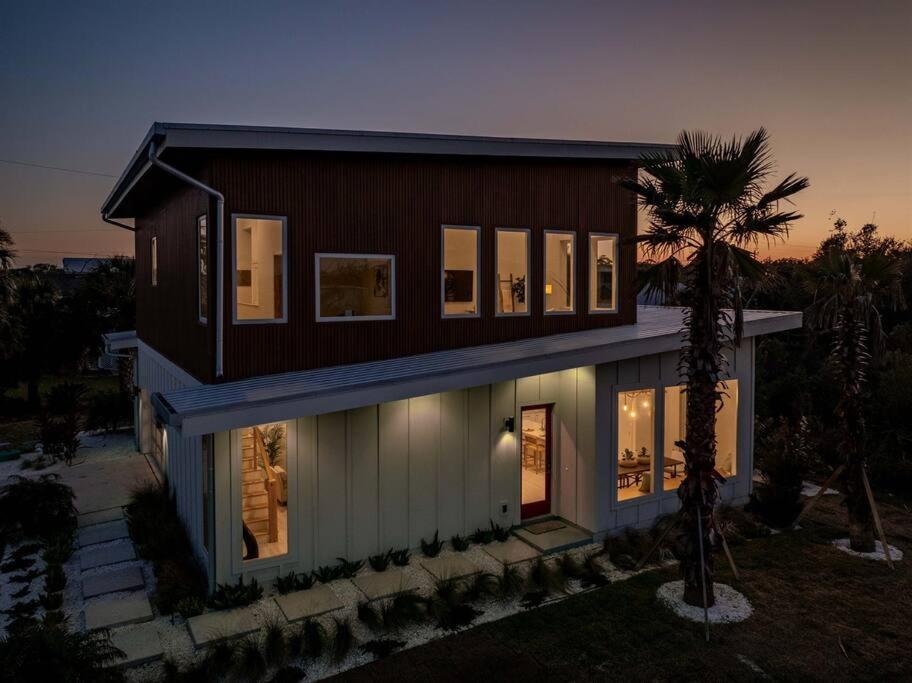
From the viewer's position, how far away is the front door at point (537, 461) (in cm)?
1027

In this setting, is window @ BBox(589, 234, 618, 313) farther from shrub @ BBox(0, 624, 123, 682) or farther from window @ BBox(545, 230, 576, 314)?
shrub @ BBox(0, 624, 123, 682)

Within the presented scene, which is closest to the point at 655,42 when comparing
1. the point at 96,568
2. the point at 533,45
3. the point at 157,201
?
the point at 533,45

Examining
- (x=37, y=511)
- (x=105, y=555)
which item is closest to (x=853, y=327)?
(x=105, y=555)

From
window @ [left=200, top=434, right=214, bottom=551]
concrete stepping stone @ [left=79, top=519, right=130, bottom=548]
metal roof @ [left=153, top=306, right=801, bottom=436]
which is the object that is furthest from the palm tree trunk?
concrete stepping stone @ [left=79, top=519, right=130, bottom=548]

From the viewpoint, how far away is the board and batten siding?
8055 millimetres

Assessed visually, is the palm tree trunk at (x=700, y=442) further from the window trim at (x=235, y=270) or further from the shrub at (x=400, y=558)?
the window trim at (x=235, y=270)

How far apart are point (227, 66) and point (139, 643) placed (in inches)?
703

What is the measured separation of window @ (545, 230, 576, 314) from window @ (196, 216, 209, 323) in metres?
5.66

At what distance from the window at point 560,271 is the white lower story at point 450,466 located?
1696mm

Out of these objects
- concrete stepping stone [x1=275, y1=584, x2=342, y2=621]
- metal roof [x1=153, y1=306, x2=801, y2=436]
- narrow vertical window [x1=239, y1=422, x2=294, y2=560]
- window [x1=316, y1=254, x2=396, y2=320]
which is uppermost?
window [x1=316, y1=254, x2=396, y2=320]

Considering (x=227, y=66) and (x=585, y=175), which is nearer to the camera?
(x=585, y=175)

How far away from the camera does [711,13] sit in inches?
590

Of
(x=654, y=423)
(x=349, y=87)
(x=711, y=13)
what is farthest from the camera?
(x=349, y=87)

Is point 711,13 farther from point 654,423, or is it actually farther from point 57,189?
point 57,189
